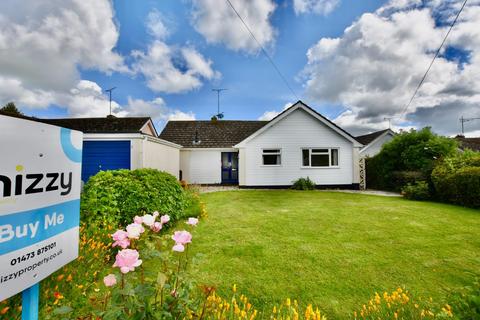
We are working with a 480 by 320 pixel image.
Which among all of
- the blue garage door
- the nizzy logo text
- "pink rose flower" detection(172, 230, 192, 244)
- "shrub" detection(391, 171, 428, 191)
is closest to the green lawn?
"pink rose flower" detection(172, 230, 192, 244)

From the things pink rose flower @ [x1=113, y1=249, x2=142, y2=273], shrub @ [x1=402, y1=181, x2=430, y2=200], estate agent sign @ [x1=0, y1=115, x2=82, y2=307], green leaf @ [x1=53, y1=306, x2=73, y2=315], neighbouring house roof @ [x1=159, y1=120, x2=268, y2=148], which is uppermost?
neighbouring house roof @ [x1=159, y1=120, x2=268, y2=148]

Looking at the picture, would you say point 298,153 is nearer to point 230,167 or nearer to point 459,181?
point 230,167

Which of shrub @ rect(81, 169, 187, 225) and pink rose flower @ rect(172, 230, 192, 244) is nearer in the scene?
pink rose flower @ rect(172, 230, 192, 244)

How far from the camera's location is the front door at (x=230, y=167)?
59.2 feet

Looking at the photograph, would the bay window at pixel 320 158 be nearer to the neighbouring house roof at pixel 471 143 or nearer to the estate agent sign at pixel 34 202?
the estate agent sign at pixel 34 202

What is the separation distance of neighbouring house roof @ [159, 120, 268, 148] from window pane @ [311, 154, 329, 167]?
649cm

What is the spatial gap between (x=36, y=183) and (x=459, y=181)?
→ 1312 centimetres

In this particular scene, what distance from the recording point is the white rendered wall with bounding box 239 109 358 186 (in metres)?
15.3

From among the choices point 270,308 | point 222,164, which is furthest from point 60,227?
point 222,164

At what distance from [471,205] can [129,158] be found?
48.2 ft

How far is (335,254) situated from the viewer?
4281 mm

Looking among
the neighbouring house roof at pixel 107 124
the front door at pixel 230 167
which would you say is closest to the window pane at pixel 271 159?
the front door at pixel 230 167

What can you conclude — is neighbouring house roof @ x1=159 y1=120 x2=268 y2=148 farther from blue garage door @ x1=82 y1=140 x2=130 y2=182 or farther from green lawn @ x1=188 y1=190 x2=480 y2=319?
green lawn @ x1=188 y1=190 x2=480 y2=319

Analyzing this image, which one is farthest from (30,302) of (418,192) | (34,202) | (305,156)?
(305,156)
